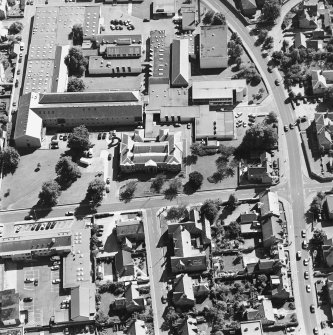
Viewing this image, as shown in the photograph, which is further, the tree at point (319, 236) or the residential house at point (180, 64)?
the residential house at point (180, 64)

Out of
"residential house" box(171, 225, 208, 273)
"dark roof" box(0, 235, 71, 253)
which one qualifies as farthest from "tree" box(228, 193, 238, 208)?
"dark roof" box(0, 235, 71, 253)

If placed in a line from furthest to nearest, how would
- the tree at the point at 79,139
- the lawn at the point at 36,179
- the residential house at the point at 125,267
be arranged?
the tree at the point at 79,139 < the lawn at the point at 36,179 < the residential house at the point at 125,267

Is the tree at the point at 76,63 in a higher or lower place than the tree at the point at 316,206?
higher

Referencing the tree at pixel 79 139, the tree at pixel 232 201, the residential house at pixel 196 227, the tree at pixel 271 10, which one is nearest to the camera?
the residential house at pixel 196 227

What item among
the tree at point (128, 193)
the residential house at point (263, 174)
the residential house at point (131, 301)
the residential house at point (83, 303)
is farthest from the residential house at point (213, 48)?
the residential house at point (83, 303)

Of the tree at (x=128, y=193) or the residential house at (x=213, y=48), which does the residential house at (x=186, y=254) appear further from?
the residential house at (x=213, y=48)

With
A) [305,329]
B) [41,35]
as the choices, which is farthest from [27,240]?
[41,35]

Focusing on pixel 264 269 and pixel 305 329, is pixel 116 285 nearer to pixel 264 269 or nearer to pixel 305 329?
pixel 264 269
